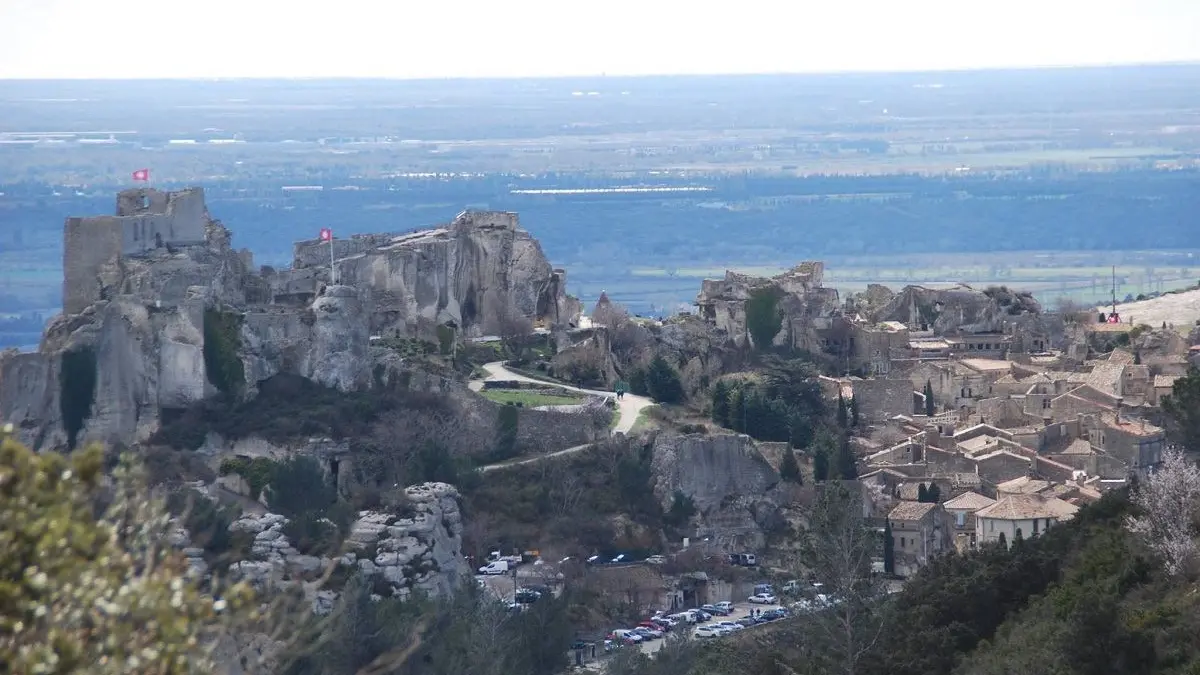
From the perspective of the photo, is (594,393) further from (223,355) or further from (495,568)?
(495,568)

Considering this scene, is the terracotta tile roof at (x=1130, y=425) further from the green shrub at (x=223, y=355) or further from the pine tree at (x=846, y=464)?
the green shrub at (x=223, y=355)

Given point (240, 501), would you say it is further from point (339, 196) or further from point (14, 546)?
point (339, 196)

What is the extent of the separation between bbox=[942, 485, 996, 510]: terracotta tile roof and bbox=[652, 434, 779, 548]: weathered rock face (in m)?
2.48

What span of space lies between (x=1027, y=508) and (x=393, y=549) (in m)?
8.54

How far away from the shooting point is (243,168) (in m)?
188

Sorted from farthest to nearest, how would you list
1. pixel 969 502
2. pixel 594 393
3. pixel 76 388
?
1. pixel 594 393
2. pixel 969 502
3. pixel 76 388

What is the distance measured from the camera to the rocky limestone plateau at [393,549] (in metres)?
35.2

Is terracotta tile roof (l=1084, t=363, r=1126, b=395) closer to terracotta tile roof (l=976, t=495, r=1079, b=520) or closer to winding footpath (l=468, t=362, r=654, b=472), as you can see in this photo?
terracotta tile roof (l=976, t=495, r=1079, b=520)

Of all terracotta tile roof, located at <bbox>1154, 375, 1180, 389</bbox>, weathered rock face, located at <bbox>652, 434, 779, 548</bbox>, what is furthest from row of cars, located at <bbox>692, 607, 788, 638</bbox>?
terracotta tile roof, located at <bbox>1154, 375, 1180, 389</bbox>

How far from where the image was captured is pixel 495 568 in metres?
39.0

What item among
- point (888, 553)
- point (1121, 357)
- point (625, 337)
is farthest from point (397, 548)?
point (1121, 357)

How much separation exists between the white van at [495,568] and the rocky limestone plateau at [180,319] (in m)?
4.65

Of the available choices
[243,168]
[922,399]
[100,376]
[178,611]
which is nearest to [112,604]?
[178,611]

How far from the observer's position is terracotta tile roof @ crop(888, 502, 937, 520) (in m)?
41.1
